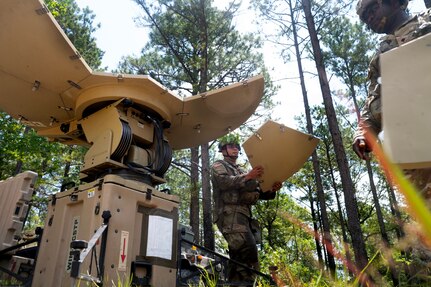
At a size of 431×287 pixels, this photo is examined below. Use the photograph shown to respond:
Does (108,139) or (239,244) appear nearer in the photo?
(108,139)

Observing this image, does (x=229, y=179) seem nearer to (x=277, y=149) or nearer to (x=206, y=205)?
(x=277, y=149)

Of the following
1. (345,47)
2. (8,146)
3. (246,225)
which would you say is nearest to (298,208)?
(345,47)

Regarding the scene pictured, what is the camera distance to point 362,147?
2.21m

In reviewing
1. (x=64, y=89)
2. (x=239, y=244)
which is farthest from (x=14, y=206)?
(x=239, y=244)

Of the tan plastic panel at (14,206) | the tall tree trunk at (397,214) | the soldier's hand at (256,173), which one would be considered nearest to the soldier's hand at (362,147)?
the tall tree trunk at (397,214)

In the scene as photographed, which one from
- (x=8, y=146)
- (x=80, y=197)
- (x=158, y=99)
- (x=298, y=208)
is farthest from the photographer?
(x=298, y=208)

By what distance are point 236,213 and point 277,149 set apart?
929 millimetres

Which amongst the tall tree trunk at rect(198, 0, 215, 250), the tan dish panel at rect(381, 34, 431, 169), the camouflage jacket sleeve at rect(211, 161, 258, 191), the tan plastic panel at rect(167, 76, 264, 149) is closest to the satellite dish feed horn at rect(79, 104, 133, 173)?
the tan plastic panel at rect(167, 76, 264, 149)

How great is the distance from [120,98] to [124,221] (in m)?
1.18

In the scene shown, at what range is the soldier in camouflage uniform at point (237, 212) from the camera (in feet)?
12.9

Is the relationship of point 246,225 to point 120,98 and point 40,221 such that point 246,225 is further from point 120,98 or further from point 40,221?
point 40,221

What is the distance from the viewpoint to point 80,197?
2951 millimetres

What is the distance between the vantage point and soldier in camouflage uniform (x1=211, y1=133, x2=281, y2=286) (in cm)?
393

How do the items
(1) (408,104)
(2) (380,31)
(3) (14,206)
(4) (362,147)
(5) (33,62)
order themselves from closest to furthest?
(1) (408,104) → (4) (362,147) → (2) (380,31) → (5) (33,62) → (3) (14,206)
